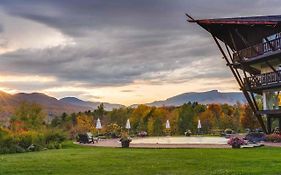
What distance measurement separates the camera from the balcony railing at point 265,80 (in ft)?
119

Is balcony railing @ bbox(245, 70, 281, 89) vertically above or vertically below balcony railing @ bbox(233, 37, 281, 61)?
below

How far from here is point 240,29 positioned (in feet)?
135

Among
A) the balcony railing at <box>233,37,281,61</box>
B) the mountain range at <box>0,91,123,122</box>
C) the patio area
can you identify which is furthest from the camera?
the mountain range at <box>0,91,123,122</box>

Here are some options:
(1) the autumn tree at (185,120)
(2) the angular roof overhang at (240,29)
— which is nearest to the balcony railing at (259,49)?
(2) the angular roof overhang at (240,29)

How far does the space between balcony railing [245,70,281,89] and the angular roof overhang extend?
11.1 feet

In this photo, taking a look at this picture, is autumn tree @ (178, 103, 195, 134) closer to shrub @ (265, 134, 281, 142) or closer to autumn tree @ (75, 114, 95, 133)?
autumn tree @ (75, 114, 95, 133)

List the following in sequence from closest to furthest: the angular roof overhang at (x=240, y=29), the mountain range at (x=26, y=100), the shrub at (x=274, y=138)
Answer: the shrub at (x=274, y=138) → the angular roof overhang at (x=240, y=29) → the mountain range at (x=26, y=100)

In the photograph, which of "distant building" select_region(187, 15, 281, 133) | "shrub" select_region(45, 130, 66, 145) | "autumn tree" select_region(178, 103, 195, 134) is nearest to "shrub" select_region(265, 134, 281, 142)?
"distant building" select_region(187, 15, 281, 133)

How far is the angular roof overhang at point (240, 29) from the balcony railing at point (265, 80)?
3370mm

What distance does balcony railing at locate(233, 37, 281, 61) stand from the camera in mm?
36031

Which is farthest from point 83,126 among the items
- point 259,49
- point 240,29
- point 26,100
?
point 259,49

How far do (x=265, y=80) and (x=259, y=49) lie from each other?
277cm

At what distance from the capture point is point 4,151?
26.2 m

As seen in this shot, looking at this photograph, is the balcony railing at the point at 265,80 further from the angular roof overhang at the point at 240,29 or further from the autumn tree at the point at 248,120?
the autumn tree at the point at 248,120
